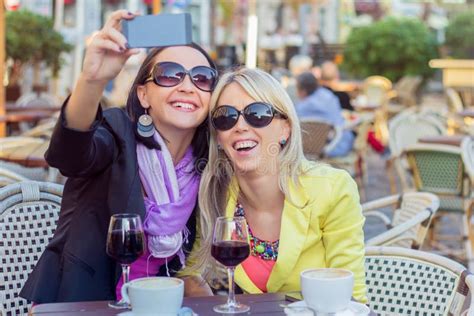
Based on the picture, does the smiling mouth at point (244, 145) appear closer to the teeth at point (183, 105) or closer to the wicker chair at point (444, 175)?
the teeth at point (183, 105)

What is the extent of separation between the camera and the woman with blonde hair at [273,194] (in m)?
2.48

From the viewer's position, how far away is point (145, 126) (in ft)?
8.41

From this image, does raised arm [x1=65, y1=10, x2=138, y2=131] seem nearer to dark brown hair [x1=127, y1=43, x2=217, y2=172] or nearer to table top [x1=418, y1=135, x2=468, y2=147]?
dark brown hair [x1=127, y1=43, x2=217, y2=172]

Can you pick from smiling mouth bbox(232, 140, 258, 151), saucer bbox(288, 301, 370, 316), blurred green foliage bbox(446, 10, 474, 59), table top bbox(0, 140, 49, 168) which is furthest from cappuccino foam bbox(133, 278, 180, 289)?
blurred green foliage bbox(446, 10, 474, 59)

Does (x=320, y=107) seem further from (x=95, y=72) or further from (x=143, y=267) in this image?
(x=95, y=72)

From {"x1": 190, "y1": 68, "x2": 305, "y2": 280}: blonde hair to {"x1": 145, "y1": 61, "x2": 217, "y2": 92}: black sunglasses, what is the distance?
0.11 feet

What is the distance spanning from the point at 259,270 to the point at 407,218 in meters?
1.24

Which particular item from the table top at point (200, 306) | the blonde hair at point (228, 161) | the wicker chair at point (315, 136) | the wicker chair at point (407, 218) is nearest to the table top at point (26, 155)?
the wicker chair at point (407, 218)

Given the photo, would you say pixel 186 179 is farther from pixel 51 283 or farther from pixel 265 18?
pixel 265 18

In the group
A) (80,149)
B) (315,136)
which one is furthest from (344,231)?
(315,136)

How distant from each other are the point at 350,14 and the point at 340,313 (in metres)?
27.4

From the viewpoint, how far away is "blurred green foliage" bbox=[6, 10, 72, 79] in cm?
1192

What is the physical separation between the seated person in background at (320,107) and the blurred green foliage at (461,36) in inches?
424

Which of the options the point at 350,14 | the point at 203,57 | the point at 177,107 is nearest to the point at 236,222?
the point at 177,107
